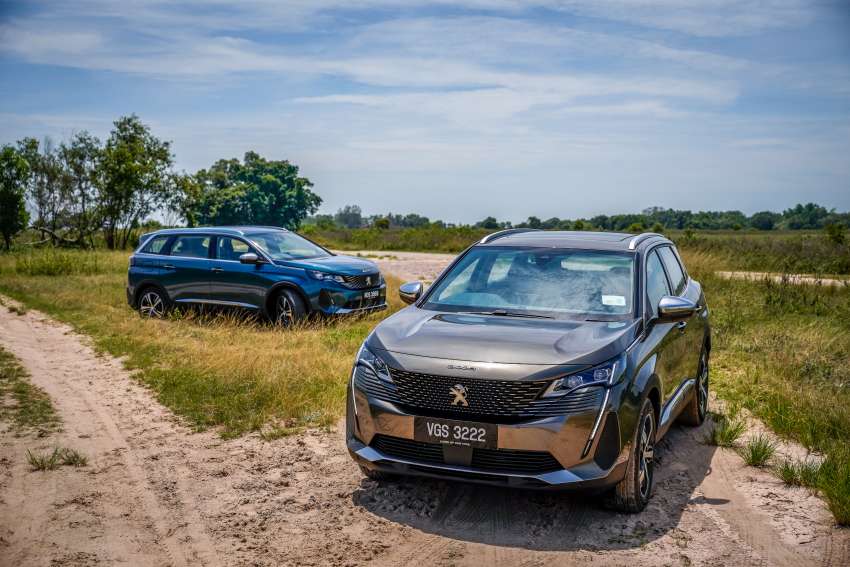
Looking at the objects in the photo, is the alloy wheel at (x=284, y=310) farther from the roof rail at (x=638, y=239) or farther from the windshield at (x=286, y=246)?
the roof rail at (x=638, y=239)

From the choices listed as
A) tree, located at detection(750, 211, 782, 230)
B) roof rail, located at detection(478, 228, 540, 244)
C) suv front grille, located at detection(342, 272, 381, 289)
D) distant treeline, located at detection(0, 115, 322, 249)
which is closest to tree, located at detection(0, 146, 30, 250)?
distant treeline, located at detection(0, 115, 322, 249)

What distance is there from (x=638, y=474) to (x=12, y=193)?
37.6 m

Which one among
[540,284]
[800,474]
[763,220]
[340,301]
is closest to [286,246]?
[340,301]

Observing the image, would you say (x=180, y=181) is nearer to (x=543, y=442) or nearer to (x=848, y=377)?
(x=848, y=377)

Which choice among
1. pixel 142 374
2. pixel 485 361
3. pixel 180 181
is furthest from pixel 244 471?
pixel 180 181

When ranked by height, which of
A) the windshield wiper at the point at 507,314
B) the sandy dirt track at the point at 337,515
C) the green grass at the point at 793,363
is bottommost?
the sandy dirt track at the point at 337,515

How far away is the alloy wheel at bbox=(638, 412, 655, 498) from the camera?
5191 millimetres

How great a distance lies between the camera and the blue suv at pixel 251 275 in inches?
504

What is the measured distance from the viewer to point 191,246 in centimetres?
1386

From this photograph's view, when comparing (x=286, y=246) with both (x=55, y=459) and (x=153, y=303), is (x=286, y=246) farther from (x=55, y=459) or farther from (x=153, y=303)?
(x=55, y=459)

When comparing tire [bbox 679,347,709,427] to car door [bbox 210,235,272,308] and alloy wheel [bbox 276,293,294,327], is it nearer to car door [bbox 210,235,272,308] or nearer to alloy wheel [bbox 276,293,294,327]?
alloy wheel [bbox 276,293,294,327]

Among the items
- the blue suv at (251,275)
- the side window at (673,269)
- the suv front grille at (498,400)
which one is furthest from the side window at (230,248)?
the suv front grille at (498,400)

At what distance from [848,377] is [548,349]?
5.91 metres

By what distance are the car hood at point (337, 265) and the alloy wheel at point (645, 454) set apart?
8052 millimetres
